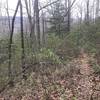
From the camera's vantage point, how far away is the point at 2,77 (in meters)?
10.8

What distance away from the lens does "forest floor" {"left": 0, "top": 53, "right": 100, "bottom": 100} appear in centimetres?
747

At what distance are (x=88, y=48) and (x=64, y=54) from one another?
118 inches

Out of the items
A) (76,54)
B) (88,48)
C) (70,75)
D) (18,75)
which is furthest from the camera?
(88,48)

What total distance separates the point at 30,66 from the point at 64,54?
400 centimetres

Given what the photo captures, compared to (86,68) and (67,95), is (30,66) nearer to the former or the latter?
(86,68)

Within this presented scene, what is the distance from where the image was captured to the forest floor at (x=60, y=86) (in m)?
7.47

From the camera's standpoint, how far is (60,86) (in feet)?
28.0

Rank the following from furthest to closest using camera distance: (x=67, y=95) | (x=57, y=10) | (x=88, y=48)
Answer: (x=57, y=10)
(x=88, y=48)
(x=67, y=95)

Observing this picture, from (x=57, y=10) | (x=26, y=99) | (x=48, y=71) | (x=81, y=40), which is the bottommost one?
(x=26, y=99)

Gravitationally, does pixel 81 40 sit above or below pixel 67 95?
above

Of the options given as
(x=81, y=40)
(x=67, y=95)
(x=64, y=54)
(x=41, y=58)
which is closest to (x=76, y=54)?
(x=64, y=54)

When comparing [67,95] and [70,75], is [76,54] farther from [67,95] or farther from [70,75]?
[67,95]

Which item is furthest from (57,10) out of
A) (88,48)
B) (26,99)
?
(26,99)

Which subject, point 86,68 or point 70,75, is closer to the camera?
point 70,75
